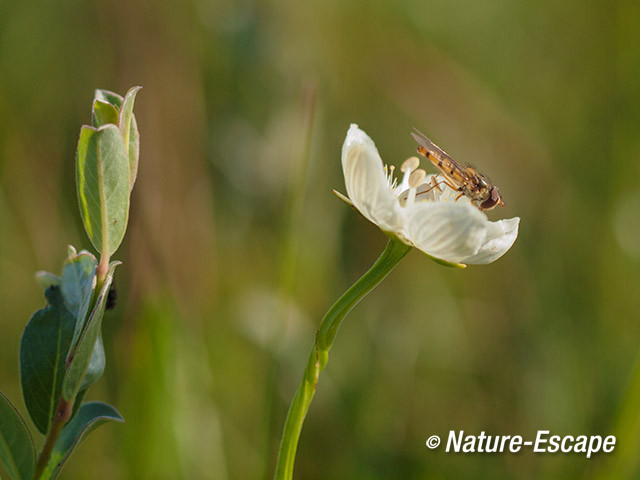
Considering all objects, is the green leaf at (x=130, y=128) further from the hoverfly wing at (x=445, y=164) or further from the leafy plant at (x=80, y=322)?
the hoverfly wing at (x=445, y=164)

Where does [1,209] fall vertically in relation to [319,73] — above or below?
below

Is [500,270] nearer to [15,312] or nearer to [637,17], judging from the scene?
[637,17]

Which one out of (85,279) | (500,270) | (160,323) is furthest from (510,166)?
(85,279)

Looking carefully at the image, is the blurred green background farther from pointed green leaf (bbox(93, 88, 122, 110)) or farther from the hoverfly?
pointed green leaf (bbox(93, 88, 122, 110))

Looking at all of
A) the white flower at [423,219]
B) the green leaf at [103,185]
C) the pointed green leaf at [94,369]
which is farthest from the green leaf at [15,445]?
the white flower at [423,219]

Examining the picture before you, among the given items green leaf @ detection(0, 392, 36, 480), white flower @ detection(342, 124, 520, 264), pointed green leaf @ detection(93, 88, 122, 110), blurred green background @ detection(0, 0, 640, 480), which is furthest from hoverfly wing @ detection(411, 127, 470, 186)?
green leaf @ detection(0, 392, 36, 480)

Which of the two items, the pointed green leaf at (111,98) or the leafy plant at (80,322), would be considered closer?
the leafy plant at (80,322)

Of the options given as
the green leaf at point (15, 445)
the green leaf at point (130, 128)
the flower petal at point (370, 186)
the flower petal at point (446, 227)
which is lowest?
the green leaf at point (15, 445)

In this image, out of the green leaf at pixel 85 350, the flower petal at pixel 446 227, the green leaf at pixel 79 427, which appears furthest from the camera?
the flower petal at pixel 446 227
